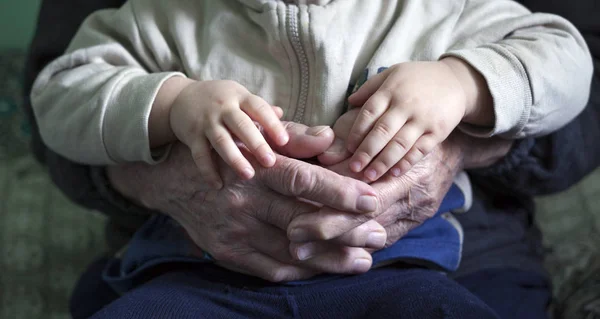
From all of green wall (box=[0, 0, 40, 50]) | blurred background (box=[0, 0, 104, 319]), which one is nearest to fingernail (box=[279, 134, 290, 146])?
blurred background (box=[0, 0, 104, 319])

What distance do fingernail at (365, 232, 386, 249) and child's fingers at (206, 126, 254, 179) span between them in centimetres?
17

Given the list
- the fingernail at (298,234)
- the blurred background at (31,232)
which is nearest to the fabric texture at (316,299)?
the fingernail at (298,234)

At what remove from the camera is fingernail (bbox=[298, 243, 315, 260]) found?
758 millimetres

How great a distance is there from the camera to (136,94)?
2.64 ft

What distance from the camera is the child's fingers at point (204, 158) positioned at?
74cm

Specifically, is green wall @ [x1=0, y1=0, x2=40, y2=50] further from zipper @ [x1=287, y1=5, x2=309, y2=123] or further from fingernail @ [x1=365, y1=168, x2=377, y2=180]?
fingernail @ [x1=365, y1=168, x2=377, y2=180]

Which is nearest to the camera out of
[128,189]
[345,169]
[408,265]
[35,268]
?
[345,169]

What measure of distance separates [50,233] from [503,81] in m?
1.13

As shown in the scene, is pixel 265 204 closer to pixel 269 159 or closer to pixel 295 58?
pixel 269 159

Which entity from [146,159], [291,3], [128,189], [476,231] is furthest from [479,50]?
[128,189]

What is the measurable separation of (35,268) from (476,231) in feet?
3.18

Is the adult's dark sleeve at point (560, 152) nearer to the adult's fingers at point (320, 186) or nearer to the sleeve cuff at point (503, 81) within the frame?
the sleeve cuff at point (503, 81)

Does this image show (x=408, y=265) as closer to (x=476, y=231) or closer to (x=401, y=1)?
(x=476, y=231)

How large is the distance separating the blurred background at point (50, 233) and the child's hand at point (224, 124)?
0.63 m
